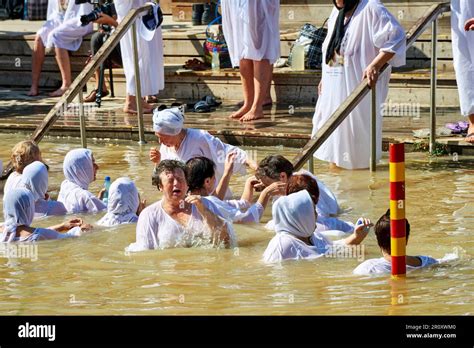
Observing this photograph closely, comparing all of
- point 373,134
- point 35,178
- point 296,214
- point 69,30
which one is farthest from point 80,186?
point 69,30

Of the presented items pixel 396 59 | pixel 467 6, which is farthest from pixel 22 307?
pixel 467 6

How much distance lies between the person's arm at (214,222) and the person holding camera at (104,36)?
664 cm

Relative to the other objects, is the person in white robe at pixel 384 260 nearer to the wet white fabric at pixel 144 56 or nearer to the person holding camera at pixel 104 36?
the wet white fabric at pixel 144 56

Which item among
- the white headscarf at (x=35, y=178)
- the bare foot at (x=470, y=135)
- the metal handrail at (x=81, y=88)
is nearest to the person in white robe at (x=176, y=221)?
the white headscarf at (x=35, y=178)

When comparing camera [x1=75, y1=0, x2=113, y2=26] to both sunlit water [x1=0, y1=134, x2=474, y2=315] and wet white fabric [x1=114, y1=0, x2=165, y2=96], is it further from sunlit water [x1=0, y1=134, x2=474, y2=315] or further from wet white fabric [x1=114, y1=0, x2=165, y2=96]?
sunlit water [x1=0, y1=134, x2=474, y2=315]

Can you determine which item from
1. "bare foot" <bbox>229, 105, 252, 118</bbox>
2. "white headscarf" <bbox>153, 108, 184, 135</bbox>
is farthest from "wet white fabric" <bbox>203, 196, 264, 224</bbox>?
"bare foot" <bbox>229, 105, 252, 118</bbox>

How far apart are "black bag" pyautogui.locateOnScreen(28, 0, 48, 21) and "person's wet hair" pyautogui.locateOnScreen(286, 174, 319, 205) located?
1129cm

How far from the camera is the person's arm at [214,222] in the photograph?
937 cm

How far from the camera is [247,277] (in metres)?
9.12

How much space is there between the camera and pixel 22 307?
8.61 m
